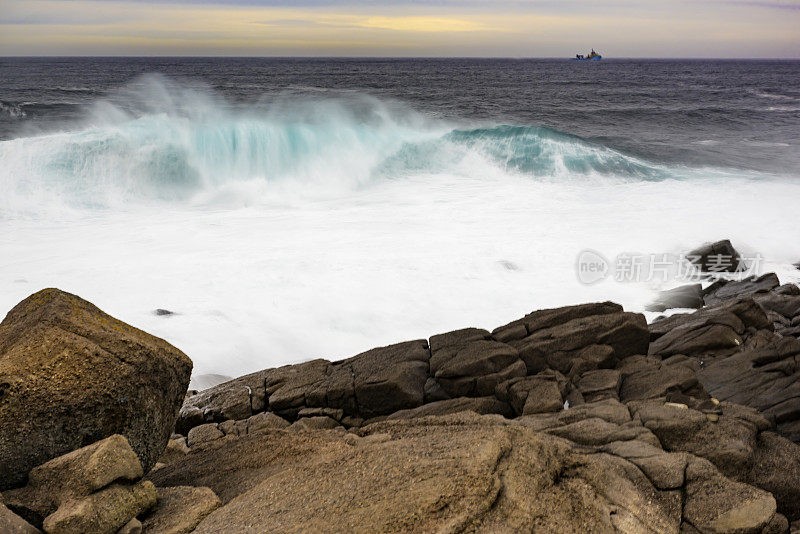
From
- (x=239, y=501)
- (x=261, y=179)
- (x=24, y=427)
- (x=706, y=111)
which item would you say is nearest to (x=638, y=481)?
(x=239, y=501)

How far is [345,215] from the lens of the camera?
1636cm

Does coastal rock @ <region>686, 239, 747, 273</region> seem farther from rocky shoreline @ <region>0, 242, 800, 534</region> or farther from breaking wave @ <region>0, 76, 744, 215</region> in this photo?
breaking wave @ <region>0, 76, 744, 215</region>

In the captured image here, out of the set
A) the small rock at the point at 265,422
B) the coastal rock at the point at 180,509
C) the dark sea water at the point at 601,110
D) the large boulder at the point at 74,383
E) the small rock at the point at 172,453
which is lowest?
the small rock at the point at 265,422

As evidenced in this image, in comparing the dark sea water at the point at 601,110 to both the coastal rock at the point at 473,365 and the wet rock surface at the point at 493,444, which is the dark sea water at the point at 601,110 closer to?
the wet rock surface at the point at 493,444

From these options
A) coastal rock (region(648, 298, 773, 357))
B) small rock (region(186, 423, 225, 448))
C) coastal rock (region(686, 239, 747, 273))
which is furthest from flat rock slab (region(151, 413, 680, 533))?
coastal rock (region(686, 239, 747, 273))

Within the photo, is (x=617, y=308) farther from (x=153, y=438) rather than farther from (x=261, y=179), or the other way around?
(x=261, y=179)

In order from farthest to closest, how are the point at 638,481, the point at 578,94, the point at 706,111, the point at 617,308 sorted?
the point at 578,94 → the point at 706,111 → the point at 617,308 → the point at 638,481

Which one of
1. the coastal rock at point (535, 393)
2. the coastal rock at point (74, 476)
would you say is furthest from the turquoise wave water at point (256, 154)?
the coastal rock at point (74, 476)

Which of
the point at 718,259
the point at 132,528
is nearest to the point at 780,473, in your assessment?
the point at 132,528

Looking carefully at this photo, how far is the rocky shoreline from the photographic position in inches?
123

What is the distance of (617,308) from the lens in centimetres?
781

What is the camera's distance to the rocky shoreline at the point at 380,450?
10.2 ft

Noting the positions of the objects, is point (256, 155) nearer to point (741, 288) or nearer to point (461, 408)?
point (741, 288)

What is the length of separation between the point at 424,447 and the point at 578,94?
52995mm
